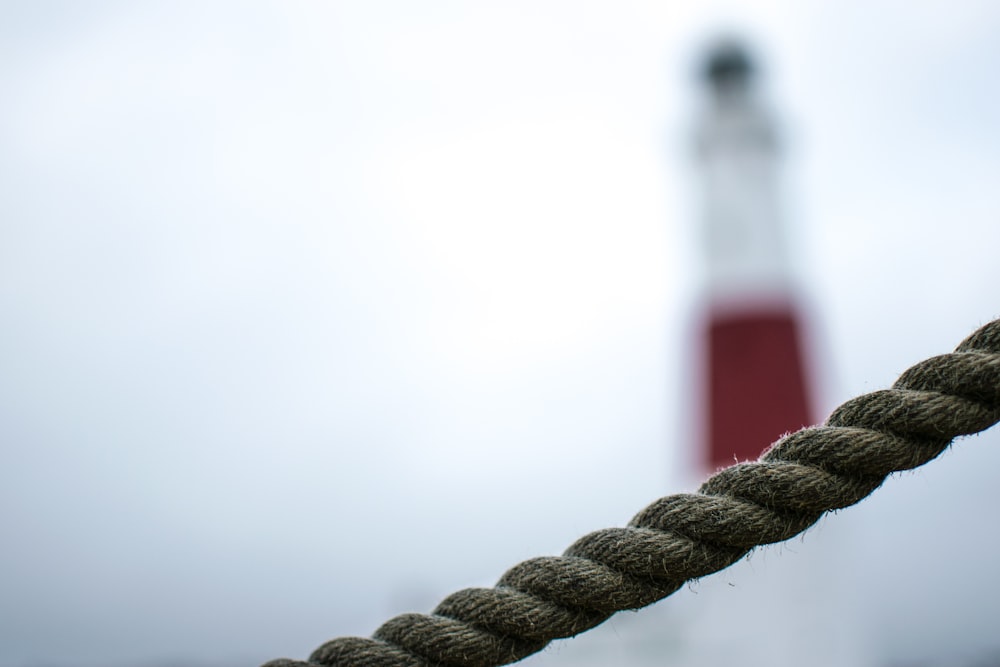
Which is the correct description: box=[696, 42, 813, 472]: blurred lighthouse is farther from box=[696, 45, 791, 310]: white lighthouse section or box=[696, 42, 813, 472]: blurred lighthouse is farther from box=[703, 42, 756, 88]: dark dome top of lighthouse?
box=[703, 42, 756, 88]: dark dome top of lighthouse

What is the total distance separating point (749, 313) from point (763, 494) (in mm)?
6873

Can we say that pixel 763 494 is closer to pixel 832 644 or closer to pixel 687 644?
pixel 687 644

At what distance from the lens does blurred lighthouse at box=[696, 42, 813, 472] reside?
749cm

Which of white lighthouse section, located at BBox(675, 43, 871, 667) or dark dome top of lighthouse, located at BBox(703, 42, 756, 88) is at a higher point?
dark dome top of lighthouse, located at BBox(703, 42, 756, 88)

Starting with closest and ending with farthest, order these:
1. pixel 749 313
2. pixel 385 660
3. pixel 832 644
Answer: pixel 385 660, pixel 832 644, pixel 749 313

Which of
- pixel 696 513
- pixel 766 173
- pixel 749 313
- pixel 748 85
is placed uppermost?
pixel 748 85

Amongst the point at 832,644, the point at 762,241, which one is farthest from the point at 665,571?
the point at 762,241

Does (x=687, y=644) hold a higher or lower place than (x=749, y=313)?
lower

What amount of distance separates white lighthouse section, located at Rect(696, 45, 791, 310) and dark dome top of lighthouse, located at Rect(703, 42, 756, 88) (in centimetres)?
11

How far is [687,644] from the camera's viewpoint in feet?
20.4

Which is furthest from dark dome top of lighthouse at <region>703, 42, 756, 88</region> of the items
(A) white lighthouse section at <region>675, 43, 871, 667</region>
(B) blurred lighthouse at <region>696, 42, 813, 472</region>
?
(B) blurred lighthouse at <region>696, 42, 813, 472</region>

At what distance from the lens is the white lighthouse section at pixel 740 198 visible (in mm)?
8102

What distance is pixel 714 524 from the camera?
4.13ft

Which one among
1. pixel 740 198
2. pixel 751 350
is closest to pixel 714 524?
pixel 751 350
